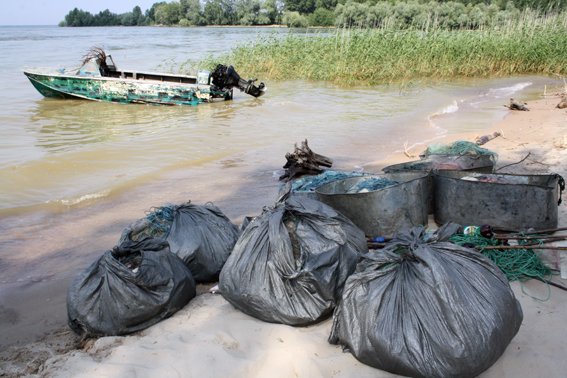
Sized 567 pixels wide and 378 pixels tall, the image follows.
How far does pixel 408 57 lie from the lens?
17.2m

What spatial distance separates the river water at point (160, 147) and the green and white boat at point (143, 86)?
0.92 feet

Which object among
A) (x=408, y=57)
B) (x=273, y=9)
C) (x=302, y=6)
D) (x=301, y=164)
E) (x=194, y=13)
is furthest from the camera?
(x=194, y=13)

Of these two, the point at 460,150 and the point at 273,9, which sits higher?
the point at 273,9

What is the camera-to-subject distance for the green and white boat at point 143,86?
498 inches

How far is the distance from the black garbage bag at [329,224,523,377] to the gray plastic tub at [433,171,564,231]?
141cm

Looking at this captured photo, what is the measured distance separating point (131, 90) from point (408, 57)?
911 centimetres

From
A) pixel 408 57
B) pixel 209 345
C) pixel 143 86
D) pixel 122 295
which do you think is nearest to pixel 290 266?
pixel 209 345

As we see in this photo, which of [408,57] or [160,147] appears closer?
[160,147]

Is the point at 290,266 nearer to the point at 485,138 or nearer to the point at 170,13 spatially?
the point at 485,138

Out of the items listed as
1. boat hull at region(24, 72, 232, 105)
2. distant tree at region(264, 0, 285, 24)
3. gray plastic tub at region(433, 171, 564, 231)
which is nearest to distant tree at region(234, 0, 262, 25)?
distant tree at region(264, 0, 285, 24)

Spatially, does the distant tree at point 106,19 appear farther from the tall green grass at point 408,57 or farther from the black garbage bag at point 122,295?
the black garbage bag at point 122,295

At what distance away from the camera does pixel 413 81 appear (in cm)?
1664

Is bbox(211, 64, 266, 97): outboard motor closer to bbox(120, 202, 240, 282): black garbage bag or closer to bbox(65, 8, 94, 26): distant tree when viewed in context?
bbox(120, 202, 240, 282): black garbage bag

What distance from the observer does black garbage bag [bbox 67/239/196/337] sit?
9.63 feet
